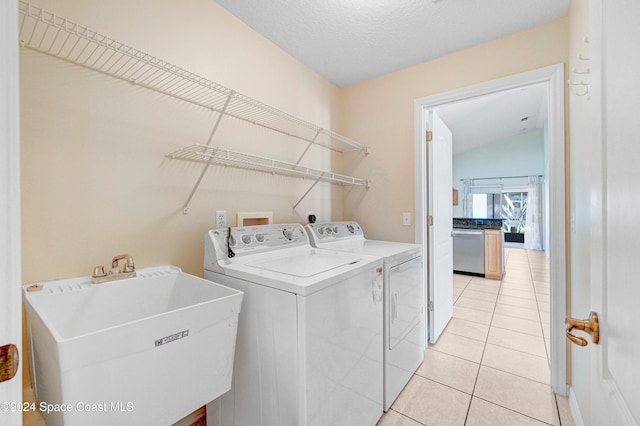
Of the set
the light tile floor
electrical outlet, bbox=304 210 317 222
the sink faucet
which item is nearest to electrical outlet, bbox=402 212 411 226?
electrical outlet, bbox=304 210 317 222

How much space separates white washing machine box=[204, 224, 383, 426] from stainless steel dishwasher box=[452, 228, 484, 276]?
3764 mm

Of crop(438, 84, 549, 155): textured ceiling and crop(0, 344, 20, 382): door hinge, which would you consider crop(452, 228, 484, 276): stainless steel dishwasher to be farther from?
crop(0, 344, 20, 382): door hinge

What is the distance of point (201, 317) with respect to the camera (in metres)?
0.91

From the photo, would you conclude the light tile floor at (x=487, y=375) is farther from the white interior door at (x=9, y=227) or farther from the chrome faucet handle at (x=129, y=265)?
the white interior door at (x=9, y=227)

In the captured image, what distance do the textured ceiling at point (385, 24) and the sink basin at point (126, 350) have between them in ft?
5.52

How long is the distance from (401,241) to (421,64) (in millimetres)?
1484

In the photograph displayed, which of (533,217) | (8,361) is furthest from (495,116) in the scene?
(8,361)

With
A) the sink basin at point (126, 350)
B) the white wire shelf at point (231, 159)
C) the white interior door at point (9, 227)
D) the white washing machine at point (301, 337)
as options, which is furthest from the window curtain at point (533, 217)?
the white interior door at point (9, 227)

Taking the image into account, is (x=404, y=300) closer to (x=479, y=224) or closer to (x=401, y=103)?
(x=401, y=103)

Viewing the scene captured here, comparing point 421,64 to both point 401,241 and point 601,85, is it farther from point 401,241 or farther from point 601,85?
point 601,85

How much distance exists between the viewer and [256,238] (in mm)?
1585

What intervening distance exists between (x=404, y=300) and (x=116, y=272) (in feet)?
5.14

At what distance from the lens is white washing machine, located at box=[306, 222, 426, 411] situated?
158 centimetres

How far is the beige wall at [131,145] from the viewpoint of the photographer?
1047 mm
